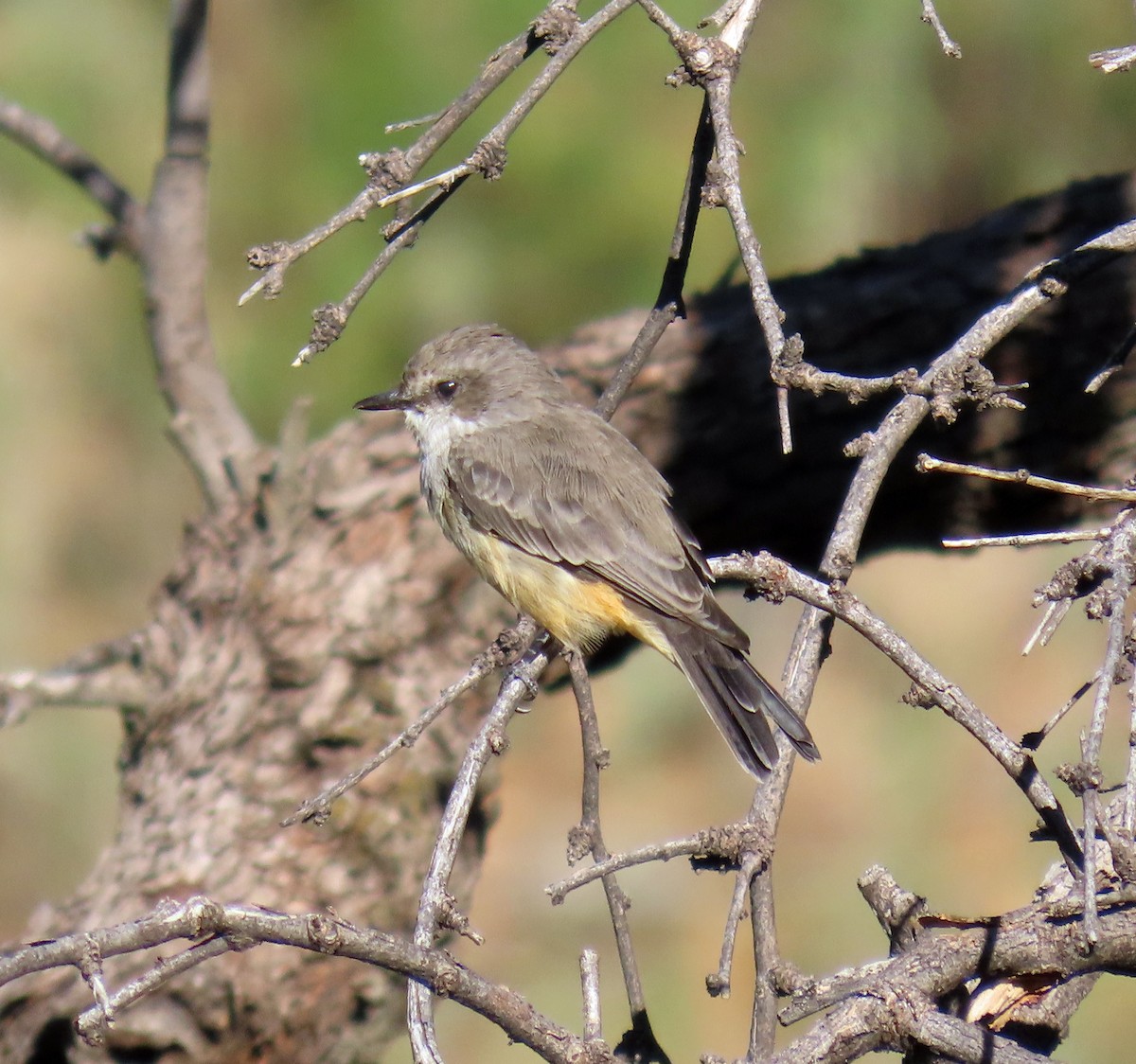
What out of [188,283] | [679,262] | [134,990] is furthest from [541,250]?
[134,990]

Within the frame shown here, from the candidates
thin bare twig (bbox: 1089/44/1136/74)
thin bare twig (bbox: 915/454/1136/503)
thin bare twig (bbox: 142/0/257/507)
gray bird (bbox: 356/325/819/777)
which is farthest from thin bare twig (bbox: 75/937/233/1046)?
thin bare twig (bbox: 142/0/257/507)

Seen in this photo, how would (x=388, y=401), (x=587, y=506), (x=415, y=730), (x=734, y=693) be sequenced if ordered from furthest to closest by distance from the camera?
1. (x=388, y=401)
2. (x=587, y=506)
3. (x=734, y=693)
4. (x=415, y=730)

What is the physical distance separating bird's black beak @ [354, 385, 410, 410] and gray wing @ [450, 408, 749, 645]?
25cm

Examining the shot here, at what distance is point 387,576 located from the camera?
5492 millimetres

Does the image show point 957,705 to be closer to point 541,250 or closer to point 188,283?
point 188,283

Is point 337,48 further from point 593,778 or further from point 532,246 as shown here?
point 593,778

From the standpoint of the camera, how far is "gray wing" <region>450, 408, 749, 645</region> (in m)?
4.54

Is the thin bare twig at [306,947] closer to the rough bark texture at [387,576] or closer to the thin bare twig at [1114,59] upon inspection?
the thin bare twig at [1114,59]

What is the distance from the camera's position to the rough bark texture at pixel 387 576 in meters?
5.01

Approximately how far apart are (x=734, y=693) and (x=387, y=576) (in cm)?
176

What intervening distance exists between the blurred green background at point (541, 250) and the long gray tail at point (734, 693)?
11.9ft

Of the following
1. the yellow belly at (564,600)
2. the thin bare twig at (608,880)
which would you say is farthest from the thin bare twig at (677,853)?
the yellow belly at (564,600)

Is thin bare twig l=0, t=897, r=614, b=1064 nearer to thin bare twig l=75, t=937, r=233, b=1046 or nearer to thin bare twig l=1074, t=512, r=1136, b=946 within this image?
thin bare twig l=75, t=937, r=233, b=1046

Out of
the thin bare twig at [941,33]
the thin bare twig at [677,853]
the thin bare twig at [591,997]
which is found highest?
the thin bare twig at [941,33]
